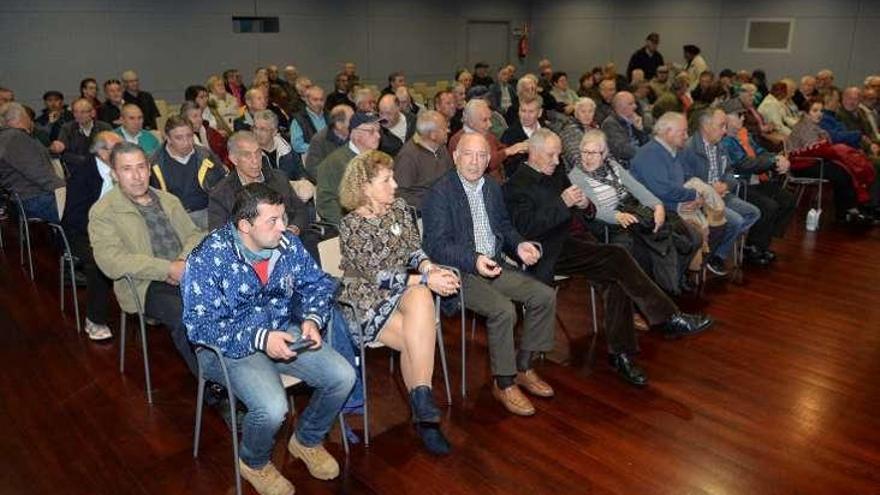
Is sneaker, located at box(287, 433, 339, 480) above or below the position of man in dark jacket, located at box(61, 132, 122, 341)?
below

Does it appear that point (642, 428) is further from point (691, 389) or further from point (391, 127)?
point (391, 127)

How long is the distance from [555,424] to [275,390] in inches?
A: 55.3

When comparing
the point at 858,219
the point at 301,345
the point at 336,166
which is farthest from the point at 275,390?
the point at 858,219

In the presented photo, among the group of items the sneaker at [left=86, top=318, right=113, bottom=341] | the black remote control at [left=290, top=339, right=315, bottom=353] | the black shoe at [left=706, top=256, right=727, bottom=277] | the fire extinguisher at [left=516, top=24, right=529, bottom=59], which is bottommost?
the sneaker at [left=86, top=318, right=113, bottom=341]

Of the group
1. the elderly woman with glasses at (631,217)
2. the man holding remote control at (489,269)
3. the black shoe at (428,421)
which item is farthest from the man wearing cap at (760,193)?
the black shoe at (428,421)

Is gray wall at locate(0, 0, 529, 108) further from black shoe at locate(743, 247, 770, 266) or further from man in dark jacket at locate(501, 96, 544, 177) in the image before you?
black shoe at locate(743, 247, 770, 266)

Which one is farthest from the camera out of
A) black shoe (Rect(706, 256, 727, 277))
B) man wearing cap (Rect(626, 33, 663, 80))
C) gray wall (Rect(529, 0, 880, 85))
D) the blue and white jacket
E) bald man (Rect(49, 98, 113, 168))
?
man wearing cap (Rect(626, 33, 663, 80))

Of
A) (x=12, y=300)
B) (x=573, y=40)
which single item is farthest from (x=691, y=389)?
(x=573, y=40)

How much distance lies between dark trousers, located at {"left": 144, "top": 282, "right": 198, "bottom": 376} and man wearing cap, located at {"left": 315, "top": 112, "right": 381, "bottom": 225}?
52.5 inches

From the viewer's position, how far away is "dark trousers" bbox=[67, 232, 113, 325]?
4.05 meters

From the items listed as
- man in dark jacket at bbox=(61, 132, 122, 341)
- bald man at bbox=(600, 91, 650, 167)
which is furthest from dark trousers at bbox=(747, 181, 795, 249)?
man in dark jacket at bbox=(61, 132, 122, 341)

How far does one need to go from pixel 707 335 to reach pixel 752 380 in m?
0.60

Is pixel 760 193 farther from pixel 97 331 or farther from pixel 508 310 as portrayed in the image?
pixel 97 331

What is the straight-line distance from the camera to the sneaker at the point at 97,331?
4105 millimetres
